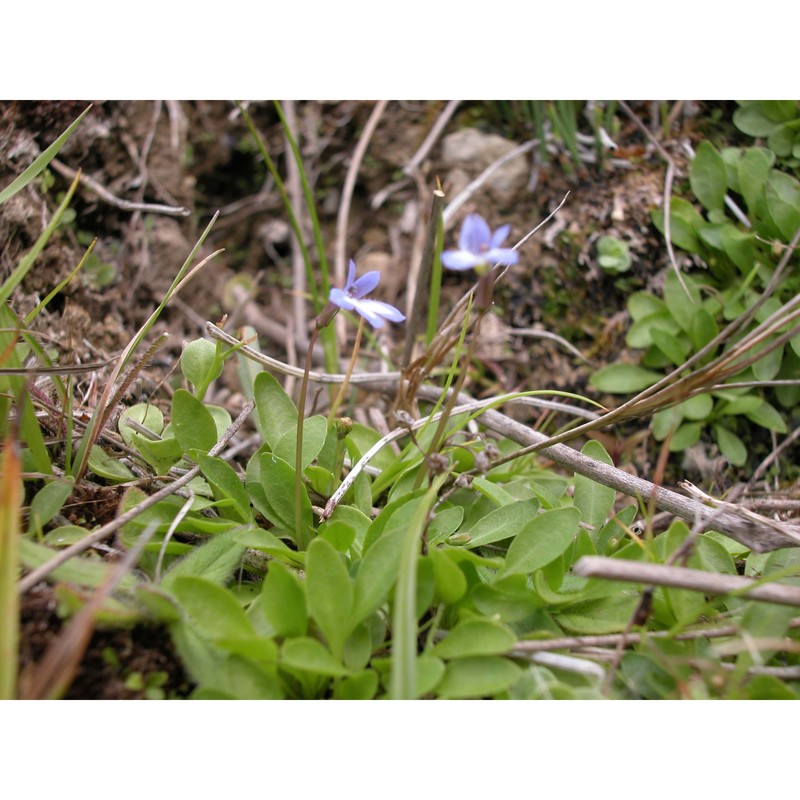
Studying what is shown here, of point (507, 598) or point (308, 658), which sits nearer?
point (308, 658)

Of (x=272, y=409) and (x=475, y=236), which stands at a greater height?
(x=475, y=236)

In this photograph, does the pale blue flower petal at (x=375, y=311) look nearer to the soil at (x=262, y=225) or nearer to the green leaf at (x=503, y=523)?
the green leaf at (x=503, y=523)

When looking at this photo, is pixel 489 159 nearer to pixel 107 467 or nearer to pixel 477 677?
pixel 107 467

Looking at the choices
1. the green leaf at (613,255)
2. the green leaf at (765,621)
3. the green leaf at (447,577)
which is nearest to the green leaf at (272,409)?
the green leaf at (447,577)

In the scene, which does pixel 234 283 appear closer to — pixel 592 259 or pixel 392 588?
pixel 592 259

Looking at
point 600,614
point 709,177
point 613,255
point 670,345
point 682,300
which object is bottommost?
point 600,614

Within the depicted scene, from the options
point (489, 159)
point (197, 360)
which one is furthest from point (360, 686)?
point (489, 159)

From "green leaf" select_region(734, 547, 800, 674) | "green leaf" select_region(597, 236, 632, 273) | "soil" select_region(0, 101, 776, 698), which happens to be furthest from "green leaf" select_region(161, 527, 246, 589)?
"green leaf" select_region(597, 236, 632, 273)
